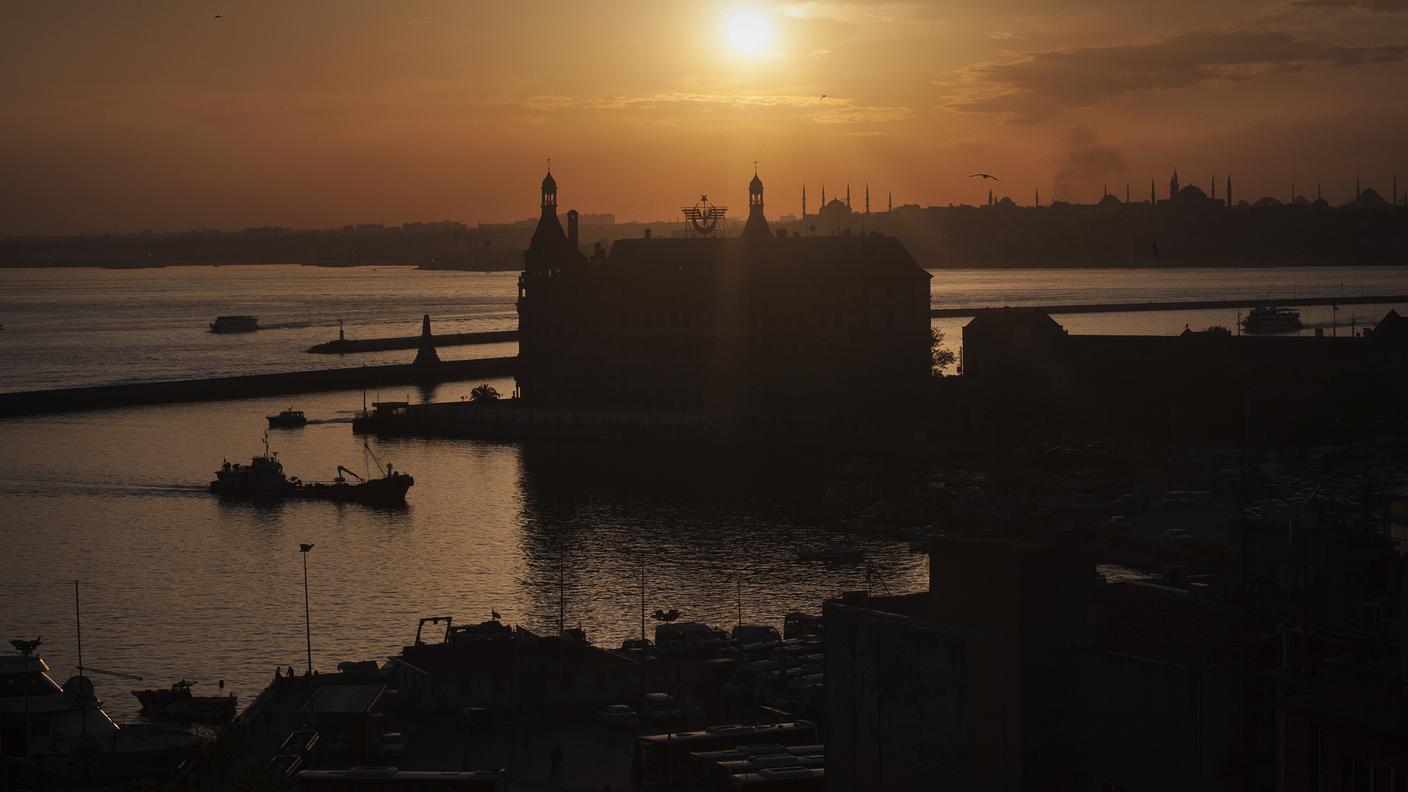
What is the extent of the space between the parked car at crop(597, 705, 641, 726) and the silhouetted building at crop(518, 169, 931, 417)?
23.6 metres

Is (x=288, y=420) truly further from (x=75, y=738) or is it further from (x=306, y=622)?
(x=75, y=738)

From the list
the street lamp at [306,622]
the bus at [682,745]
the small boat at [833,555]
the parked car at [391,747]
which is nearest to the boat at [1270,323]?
the small boat at [833,555]

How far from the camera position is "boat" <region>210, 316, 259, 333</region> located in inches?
3489

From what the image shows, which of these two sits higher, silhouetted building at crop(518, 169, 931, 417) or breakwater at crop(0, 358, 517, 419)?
silhouetted building at crop(518, 169, 931, 417)

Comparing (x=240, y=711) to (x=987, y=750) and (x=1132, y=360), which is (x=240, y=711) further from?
(x=1132, y=360)

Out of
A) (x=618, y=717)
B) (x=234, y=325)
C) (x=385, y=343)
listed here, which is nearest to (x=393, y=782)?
(x=618, y=717)

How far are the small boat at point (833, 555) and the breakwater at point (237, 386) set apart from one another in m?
28.3

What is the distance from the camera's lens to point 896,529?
85.2 ft

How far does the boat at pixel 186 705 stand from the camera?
15.6m

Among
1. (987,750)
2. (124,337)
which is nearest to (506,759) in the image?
(987,750)

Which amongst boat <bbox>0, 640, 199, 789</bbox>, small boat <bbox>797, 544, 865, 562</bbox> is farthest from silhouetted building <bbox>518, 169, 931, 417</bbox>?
boat <bbox>0, 640, 199, 789</bbox>

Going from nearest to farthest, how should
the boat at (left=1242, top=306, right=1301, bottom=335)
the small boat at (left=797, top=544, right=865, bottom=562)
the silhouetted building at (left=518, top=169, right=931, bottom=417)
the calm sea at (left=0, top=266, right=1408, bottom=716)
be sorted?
the calm sea at (left=0, top=266, right=1408, bottom=716) → the small boat at (left=797, top=544, right=865, bottom=562) → the silhouetted building at (left=518, top=169, right=931, bottom=417) → the boat at (left=1242, top=306, right=1301, bottom=335)

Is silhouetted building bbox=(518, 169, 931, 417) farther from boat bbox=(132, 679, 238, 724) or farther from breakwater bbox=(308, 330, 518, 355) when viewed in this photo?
breakwater bbox=(308, 330, 518, 355)

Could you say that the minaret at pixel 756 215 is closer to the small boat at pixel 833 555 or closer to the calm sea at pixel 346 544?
the calm sea at pixel 346 544
